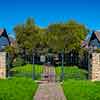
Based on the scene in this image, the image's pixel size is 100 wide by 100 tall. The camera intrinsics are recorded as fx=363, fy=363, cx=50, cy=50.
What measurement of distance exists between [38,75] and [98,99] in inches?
401

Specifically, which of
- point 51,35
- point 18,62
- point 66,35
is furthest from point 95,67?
point 51,35

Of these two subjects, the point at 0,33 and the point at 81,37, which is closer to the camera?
the point at 81,37

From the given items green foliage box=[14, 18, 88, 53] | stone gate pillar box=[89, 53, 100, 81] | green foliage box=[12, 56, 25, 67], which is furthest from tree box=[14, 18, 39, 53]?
stone gate pillar box=[89, 53, 100, 81]

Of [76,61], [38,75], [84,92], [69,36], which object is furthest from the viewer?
[69,36]

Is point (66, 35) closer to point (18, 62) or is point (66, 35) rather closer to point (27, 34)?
point (27, 34)

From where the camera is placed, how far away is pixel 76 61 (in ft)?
88.3

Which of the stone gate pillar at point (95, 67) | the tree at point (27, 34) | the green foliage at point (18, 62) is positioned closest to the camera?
the stone gate pillar at point (95, 67)

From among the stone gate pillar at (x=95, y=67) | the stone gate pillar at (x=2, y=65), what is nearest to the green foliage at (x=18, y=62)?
the stone gate pillar at (x=2, y=65)

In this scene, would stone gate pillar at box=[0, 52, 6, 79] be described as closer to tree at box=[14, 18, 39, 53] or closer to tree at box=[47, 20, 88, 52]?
tree at box=[47, 20, 88, 52]

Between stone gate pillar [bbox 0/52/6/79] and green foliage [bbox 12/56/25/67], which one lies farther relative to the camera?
green foliage [bbox 12/56/25/67]

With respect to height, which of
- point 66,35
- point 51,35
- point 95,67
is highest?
point 51,35

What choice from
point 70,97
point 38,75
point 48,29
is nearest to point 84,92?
point 70,97

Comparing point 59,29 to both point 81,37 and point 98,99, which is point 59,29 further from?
point 98,99

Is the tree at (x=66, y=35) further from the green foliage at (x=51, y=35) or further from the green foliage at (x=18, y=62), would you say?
the green foliage at (x=18, y=62)
